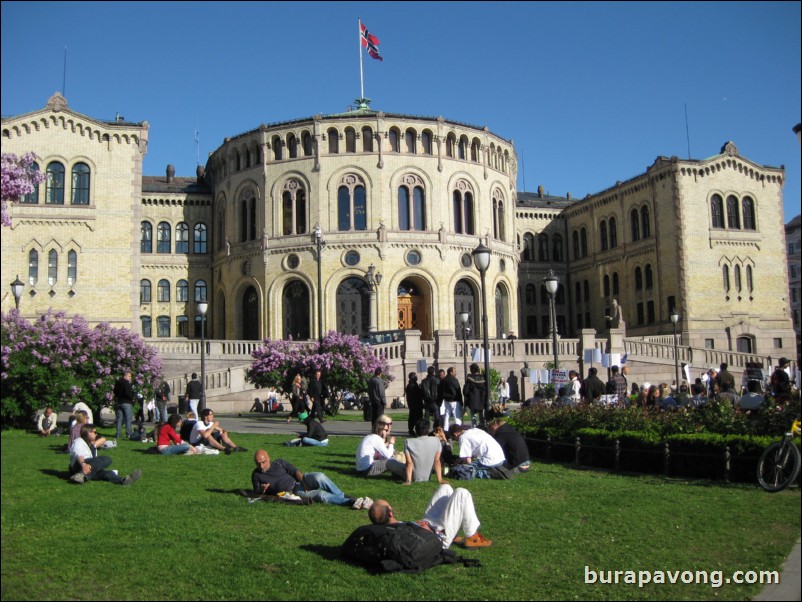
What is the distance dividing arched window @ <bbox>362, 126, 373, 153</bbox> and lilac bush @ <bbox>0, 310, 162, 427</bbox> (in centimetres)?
2940

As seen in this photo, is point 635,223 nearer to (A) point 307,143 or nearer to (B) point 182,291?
(A) point 307,143

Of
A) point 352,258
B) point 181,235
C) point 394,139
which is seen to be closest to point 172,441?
point 352,258

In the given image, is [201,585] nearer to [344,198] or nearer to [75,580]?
[75,580]

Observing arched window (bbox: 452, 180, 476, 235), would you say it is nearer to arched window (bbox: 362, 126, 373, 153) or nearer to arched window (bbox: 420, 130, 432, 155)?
arched window (bbox: 420, 130, 432, 155)

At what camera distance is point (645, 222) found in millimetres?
58156

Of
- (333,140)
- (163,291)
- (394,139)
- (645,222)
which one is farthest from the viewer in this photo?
(163,291)

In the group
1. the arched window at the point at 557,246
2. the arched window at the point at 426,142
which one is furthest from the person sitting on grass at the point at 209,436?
the arched window at the point at 557,246

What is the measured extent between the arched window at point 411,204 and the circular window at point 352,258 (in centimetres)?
341

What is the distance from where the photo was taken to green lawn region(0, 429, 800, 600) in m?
7.98

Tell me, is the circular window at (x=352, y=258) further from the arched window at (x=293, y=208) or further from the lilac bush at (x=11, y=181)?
the lilac bush at (x=11, y=181)

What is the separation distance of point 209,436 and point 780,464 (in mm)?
11150

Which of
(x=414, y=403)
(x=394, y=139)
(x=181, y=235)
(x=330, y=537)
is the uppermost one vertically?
(x=394, y=139)

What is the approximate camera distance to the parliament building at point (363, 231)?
45.0 metres

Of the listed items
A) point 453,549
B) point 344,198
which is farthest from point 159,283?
point 453,549
